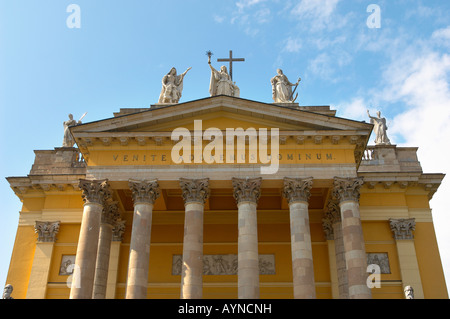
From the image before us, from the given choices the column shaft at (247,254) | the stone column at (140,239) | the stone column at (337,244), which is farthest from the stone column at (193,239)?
the stone column at (337,244)

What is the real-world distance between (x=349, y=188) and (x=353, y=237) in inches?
88.8

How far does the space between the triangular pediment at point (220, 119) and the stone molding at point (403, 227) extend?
5687 mm

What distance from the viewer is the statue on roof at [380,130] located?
29.6 metres

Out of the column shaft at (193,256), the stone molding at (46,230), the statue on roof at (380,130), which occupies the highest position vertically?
the statue on roof at (380,130)

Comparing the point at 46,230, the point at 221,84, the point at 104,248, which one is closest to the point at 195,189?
the point at 104,248

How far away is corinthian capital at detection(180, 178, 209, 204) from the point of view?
908 inches

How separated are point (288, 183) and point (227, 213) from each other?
592cm

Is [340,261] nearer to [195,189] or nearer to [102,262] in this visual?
[195,189]

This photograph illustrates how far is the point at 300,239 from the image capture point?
22.1 metres

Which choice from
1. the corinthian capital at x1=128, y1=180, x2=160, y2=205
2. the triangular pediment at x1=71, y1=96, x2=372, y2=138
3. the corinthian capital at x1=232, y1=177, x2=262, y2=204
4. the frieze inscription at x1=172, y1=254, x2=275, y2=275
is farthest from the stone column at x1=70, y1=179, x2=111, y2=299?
the corinthian capital at x1=232, y1=177, x2=262, y2=204

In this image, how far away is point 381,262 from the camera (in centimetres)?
2588

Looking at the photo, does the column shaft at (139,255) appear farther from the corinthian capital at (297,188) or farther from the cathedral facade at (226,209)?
the corinthian capital at (297,188)

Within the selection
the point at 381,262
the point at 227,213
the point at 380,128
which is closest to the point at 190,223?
the point at 227,213
